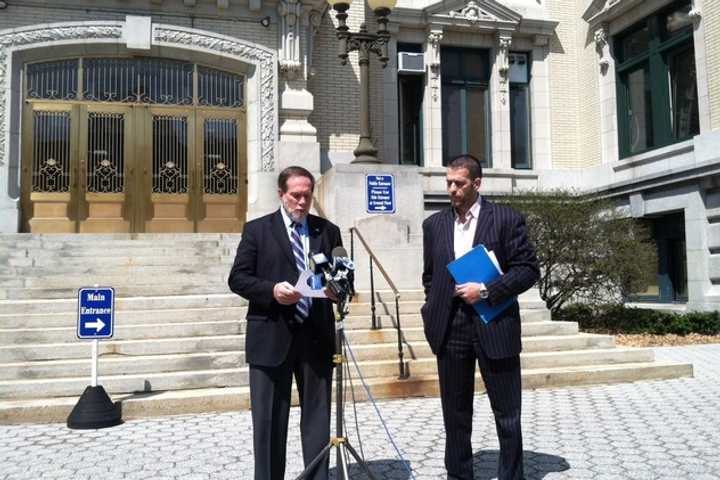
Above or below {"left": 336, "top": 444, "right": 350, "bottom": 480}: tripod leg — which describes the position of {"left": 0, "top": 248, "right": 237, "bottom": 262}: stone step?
above

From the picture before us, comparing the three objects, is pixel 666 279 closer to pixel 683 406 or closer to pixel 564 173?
pixel 564 173

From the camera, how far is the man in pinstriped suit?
13.1ft

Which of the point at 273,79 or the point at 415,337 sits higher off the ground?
the point at 273,79

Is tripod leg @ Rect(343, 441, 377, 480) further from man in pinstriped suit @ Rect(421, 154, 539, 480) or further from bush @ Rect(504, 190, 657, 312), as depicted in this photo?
bush @ Rect(504, 190, 657, 312)

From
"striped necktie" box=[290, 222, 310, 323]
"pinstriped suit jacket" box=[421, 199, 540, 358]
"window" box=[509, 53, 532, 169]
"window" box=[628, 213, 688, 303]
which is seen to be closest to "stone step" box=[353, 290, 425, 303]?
"pinstriped suit jacket" box=[421, 199, 540, 358]

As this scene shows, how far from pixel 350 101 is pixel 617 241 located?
7521mm

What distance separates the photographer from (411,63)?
59.5ft

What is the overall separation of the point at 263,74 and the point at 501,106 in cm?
711

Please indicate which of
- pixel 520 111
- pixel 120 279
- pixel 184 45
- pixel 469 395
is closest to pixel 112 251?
pixel 120 279

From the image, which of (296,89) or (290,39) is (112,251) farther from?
(290,39)

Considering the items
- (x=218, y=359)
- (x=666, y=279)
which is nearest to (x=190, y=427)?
(x=218, y=359)

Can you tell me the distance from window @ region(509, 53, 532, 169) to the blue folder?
626 inches

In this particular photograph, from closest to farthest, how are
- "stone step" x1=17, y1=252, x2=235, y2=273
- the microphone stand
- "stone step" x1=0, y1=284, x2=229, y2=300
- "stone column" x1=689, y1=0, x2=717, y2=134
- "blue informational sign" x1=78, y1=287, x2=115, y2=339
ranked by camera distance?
1. the microphone stand
2. "blue informational sign" x1=78, y1=287, x2=115, y2=339
3. "stone step" x1=0, y1=284, x2=229, y2=300
4. "stone step" x1=17, y1=252, x2=235, y2=273
5. "stone column" x1=689, y1=0, x2=717, y2=134

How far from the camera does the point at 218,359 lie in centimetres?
757
